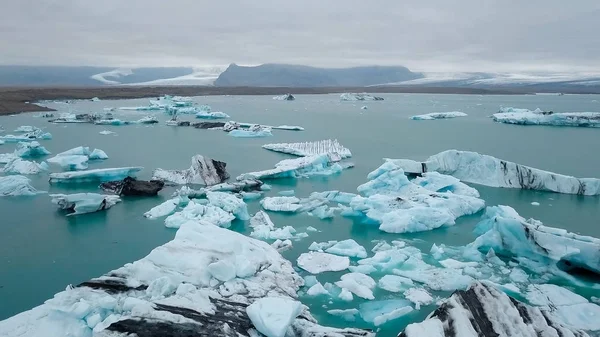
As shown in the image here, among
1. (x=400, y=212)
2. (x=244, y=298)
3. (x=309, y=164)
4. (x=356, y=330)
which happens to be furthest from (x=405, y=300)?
(x=309, y=164)

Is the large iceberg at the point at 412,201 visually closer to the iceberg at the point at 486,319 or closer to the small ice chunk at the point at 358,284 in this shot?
the small ice chunk at the point at 358,284

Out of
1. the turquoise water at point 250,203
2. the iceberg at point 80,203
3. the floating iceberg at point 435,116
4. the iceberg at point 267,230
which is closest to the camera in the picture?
the turquoise water at point 250,203

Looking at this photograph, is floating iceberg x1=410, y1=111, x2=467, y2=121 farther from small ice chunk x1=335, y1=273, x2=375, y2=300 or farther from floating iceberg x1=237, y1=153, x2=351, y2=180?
small ice chunk x1=335, y1=273, x2=375, y2=300

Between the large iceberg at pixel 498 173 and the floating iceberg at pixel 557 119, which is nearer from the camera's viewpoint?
the large iceberg at pixel 498 173

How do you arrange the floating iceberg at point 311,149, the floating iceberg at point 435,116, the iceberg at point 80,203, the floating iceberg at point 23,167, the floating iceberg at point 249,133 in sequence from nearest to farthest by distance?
the iceberg at point 80,203
the floating iceberg at point 23,167
the floating iceberg at point 311,149
the floating iceberg at point 249,133
the floating iceberg at point 435,116

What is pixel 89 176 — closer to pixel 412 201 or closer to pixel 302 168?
pixel 302 168

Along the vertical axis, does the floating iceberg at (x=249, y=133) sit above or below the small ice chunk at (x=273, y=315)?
above

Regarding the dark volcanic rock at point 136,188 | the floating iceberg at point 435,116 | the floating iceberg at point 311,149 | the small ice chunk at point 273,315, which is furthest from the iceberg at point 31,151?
the floating iceberg at point 435,116

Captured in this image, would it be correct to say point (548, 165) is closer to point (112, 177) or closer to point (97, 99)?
point (112, 177)
